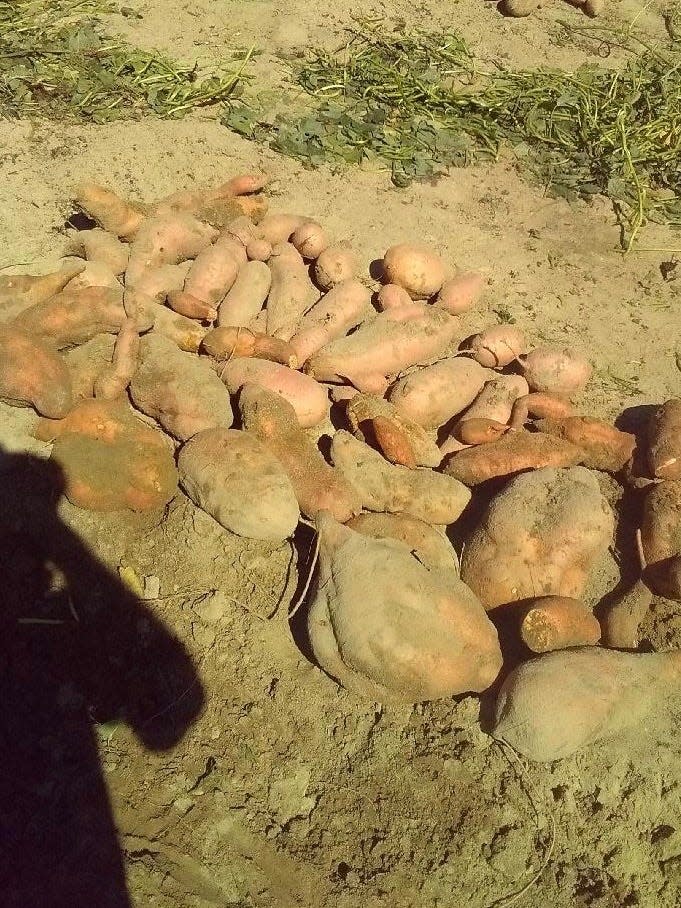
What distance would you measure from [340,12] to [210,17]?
952mm

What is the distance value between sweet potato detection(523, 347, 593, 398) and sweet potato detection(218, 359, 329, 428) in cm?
90

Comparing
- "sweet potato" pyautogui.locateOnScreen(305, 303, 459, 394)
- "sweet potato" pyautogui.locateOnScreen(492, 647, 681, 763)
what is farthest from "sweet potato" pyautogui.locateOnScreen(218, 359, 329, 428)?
"sweet potato" pyautogui.locateOnScreen(492, 647, 681, 763)

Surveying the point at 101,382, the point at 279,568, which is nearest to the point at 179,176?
the point at 101,382

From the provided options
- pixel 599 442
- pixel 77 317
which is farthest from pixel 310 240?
pixel 599 442

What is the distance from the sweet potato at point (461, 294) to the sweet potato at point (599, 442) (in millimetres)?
854

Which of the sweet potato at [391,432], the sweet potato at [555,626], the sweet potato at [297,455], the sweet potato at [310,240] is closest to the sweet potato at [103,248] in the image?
the sweet potato at [310,240]

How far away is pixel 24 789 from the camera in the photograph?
6.70ft

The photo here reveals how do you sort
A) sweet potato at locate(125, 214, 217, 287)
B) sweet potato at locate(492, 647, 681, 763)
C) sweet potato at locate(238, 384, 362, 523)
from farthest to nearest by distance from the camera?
1. sweet potato at locate(125, 214, 217, 287)
2. sweet potato at locate(238, 384, 362, 523)
3. sweet potato at locate(492, 647, 681, 763)

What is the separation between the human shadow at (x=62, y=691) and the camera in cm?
192

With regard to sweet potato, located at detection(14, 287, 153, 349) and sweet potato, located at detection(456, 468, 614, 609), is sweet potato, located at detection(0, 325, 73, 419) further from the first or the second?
sweet potato, located at detection(456, 468, 614, 609)

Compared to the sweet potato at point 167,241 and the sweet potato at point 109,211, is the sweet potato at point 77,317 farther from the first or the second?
the sweet potato at point 109,211

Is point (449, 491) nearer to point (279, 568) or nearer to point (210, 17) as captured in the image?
point (279, 568)

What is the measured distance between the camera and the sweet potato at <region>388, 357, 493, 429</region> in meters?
2.83

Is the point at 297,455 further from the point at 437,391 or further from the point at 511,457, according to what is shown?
the point at 511,457
